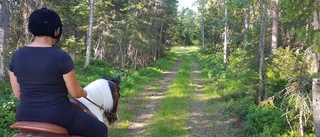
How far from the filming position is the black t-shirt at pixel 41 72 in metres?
2.41

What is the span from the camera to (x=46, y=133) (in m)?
2.52

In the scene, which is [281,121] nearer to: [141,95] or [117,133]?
[117,133]

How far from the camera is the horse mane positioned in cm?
356

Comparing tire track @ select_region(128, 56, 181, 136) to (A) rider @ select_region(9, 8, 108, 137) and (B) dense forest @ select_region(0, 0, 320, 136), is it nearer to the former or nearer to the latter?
(B) dense forest @ select_region(0, 0, 320, 136)

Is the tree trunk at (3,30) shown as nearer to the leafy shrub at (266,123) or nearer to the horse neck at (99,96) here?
the horse neck at (99,96)

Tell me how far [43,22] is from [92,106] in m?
1.37

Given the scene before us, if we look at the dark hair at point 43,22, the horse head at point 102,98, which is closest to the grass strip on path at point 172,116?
the horse head at point 102,98

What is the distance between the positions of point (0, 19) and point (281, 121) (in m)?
10.5

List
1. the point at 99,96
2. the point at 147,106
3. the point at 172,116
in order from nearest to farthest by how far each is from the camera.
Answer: the point at 99,96 → the point at 172,116 → the point at 147,106

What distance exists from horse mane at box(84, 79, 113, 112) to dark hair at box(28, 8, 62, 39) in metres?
1.20

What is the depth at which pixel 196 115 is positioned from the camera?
885 cm

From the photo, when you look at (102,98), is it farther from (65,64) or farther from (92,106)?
(65,64)

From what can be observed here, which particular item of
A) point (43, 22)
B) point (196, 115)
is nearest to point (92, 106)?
point (43, 22)

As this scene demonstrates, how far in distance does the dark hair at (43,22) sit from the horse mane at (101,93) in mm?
1201
